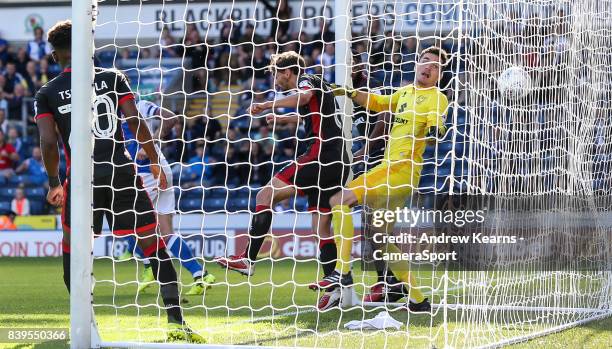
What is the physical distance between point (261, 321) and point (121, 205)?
A: 1634mm

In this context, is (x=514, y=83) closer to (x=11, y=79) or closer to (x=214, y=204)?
(x=214, y=204)

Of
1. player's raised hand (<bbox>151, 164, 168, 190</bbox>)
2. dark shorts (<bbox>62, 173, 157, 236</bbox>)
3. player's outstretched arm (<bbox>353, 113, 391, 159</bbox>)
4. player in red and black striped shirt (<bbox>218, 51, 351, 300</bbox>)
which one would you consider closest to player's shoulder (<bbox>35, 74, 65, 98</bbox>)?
dark shorts (<bbox>62, 173, 157, 236</bbox>)

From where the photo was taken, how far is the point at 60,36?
6.34m

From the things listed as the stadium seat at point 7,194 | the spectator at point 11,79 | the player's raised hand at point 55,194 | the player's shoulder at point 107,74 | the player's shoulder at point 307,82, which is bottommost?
the stadium seat at point 7,194

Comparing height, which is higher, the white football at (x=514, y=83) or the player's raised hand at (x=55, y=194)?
the white football at (x=514, y=83)

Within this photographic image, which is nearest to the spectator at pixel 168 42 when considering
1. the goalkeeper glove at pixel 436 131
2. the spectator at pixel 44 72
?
the spectator at pixel 44 72

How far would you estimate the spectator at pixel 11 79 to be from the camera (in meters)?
19.3

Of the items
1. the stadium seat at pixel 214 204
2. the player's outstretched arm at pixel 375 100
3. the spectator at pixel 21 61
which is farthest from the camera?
the spectator at pixel 21 61

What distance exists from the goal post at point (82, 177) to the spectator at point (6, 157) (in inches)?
509

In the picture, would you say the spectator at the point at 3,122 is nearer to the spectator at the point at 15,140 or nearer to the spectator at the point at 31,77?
the spectator at the point at 15,140

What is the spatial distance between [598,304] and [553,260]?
3.36ft

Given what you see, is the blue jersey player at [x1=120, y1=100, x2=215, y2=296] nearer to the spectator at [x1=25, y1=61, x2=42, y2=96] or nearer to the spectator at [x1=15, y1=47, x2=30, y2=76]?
the spectator at [x1=25, y1=61, x2=42, y2=96]

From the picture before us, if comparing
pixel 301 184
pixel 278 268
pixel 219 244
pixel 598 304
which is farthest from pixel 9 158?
pixel 598 304

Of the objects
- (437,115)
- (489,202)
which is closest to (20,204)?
(437,115)
